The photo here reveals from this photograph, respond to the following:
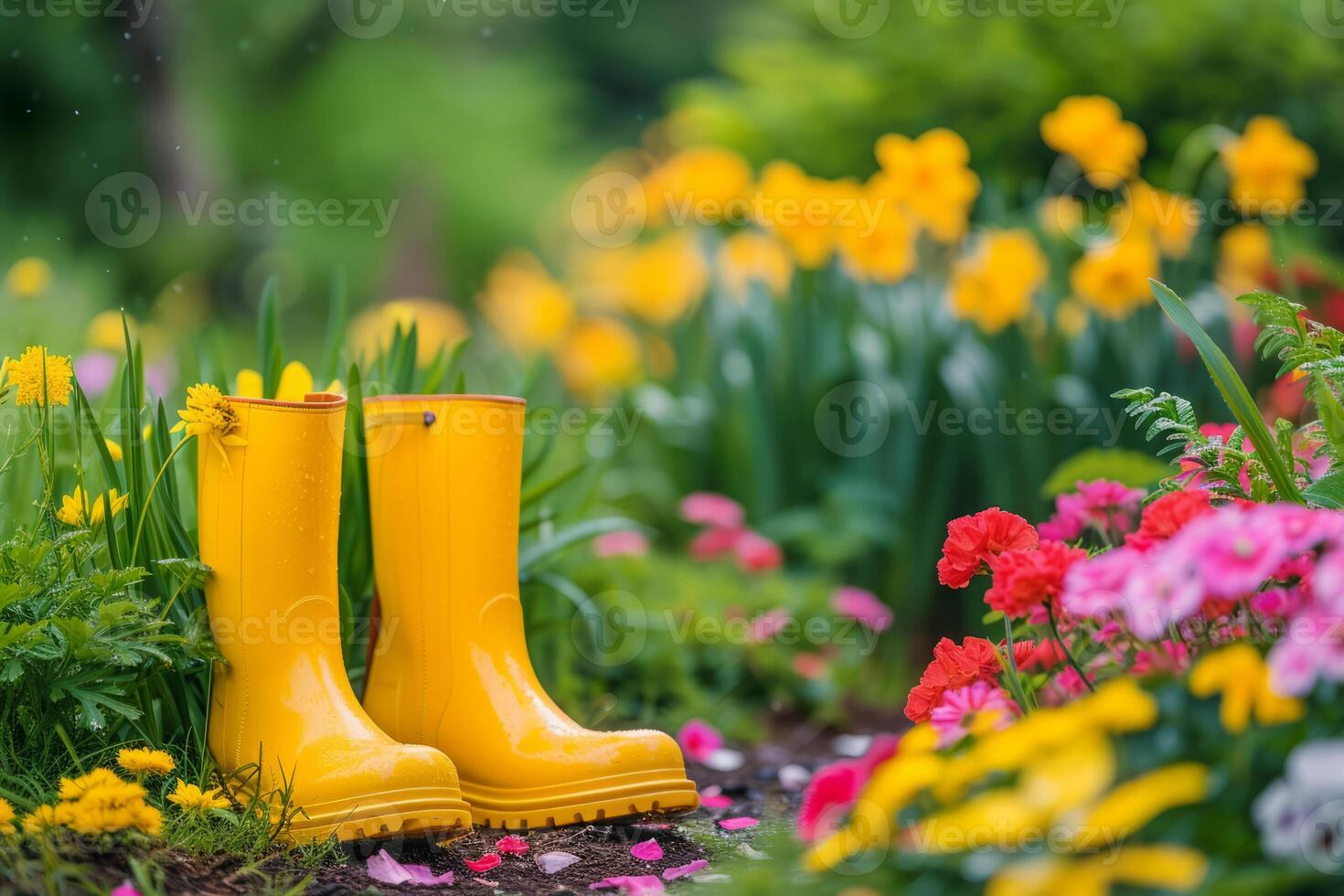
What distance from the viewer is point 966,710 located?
1137 mm

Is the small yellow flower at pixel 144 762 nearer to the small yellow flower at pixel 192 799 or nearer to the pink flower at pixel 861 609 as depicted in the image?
the small yellow flower at pixel 192 799

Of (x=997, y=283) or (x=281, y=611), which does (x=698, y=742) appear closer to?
(x=281, y=611)

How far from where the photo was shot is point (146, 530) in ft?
4.92

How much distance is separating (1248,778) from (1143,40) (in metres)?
3.49

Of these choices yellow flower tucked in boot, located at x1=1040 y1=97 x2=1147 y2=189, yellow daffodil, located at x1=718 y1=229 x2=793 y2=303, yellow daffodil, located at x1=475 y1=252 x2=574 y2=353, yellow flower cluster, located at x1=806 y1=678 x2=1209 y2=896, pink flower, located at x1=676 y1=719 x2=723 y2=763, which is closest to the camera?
yellow flower cluster, located at x1=806 y1=678 x2=1209 y2=896

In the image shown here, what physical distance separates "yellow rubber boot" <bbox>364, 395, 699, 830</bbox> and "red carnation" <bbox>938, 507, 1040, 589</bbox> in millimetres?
479

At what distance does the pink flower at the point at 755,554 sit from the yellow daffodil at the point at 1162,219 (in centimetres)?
117

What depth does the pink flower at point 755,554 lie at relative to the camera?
267 centimetres

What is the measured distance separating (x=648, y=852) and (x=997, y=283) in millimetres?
1873

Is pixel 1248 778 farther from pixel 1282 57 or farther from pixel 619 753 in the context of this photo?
pixel 1282 57

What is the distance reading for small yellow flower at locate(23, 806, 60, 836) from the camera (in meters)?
1.09

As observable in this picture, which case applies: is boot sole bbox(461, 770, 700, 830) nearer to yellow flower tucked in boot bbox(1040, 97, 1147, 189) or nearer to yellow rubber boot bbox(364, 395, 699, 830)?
yellow rubber boot bbox(364, 395, 699, 830)

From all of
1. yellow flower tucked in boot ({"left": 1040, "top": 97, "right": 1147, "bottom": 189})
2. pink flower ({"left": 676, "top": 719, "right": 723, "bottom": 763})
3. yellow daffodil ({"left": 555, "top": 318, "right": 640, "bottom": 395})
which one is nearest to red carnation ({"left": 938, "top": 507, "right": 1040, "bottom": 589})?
pink flower ({"left": 676, "top": 719, "right": 723, "bottom": 763})

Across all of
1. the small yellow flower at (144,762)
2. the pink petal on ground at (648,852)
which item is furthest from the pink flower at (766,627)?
the small yellow flower at (144,762)
